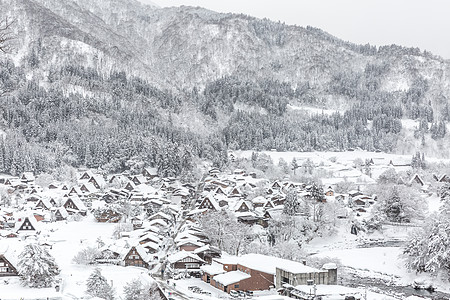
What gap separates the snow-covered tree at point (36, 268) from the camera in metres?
33.9

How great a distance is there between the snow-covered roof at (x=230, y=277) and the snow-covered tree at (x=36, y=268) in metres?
12.0

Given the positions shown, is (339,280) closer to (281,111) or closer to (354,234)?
(354,234)

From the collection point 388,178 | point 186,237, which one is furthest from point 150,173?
A: point 186,237

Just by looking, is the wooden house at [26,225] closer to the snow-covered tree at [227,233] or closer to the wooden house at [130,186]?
the snow-covered tree at [227,233]

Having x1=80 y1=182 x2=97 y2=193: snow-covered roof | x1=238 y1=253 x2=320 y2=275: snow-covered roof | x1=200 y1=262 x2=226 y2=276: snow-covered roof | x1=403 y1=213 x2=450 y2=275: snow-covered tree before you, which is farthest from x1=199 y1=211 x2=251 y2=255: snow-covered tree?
x1=80 y1=182 x2=97 y2=193: snow-covered roof

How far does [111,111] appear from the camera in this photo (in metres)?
145

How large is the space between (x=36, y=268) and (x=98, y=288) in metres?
5.63

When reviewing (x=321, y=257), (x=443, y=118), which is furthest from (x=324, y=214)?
(x=443, y=118)

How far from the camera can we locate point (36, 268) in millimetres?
33844

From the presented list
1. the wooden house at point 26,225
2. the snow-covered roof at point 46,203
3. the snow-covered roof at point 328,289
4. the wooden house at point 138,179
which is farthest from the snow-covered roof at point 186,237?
the wooden house at point 138,179

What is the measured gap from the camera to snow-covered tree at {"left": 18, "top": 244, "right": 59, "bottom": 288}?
33875mm

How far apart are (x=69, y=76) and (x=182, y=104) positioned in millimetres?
40157

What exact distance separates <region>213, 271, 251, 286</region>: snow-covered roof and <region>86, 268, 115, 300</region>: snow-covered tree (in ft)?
29.6

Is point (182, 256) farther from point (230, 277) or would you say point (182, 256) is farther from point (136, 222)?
point (136, 222)
